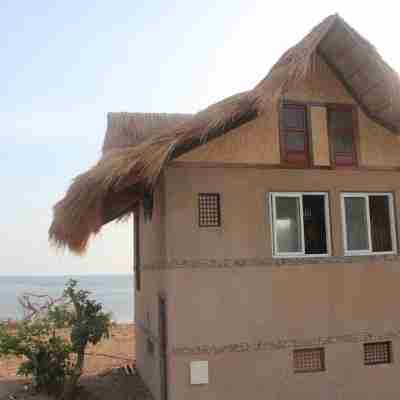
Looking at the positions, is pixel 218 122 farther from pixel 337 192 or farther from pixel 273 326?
pixel 273 326

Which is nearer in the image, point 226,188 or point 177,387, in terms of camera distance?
point 177,387

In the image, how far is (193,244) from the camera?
7.82 meters

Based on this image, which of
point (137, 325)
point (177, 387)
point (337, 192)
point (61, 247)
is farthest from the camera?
point (137, 325)

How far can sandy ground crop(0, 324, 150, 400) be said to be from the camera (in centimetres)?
965

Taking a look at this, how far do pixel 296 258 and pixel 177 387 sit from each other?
2.62 meters

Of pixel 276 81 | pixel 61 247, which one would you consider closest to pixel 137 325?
pixel 61 247

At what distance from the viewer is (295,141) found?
27.9ft

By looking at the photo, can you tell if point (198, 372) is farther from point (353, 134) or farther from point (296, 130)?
point (353, 134)

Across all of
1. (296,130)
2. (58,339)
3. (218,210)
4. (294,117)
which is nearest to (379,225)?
(296,130)

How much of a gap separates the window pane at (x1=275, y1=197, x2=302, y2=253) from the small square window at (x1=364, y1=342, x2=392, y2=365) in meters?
1.96

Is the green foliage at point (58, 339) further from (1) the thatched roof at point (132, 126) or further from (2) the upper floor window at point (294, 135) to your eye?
(2) the upper floor window at point (294, 135)

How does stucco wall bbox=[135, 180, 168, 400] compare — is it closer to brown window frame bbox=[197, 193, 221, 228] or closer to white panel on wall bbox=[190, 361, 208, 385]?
brown window frame bbox=[197, 193, 221, 228]

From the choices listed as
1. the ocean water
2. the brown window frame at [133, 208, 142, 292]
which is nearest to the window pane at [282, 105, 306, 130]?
the brown window frame at [133, 208, 142, 292]

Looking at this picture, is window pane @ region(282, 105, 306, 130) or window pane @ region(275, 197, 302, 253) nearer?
window pane @ region(275, 197, 302, 253)
